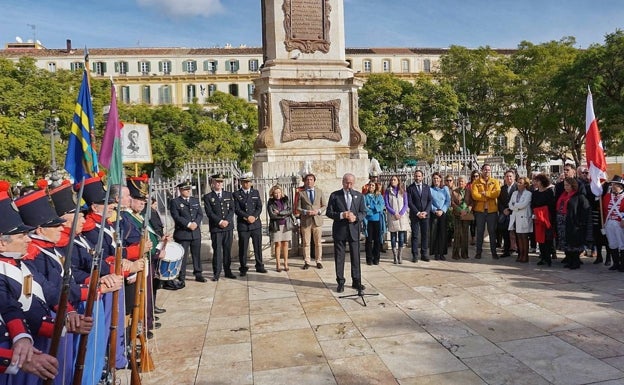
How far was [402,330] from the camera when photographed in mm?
5703

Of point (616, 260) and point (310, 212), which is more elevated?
point (310, 212)

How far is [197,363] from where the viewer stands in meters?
4.98

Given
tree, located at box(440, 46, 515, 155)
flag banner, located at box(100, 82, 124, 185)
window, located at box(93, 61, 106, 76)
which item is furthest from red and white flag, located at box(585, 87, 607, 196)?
window, located at box(93, 61, 106, 76)

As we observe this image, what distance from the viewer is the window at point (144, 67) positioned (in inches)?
2689

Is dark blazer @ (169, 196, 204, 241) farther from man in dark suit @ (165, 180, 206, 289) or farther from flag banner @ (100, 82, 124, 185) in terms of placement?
flag banner @ (100, 82, 124, 185)

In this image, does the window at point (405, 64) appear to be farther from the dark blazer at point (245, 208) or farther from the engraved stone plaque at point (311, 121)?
the dark blazer at point (245, 208)

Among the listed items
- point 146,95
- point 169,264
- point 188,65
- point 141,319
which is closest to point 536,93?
point 169,264

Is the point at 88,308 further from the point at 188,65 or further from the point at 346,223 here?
the point at 188,65

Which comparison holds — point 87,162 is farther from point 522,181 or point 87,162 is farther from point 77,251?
point 522,181

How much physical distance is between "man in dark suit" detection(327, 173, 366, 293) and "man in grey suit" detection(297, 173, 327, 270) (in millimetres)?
1260

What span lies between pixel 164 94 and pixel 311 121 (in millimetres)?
60593

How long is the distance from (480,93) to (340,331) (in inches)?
1490

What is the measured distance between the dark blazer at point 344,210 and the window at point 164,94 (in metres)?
65.0

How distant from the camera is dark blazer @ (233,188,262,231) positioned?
929cm
